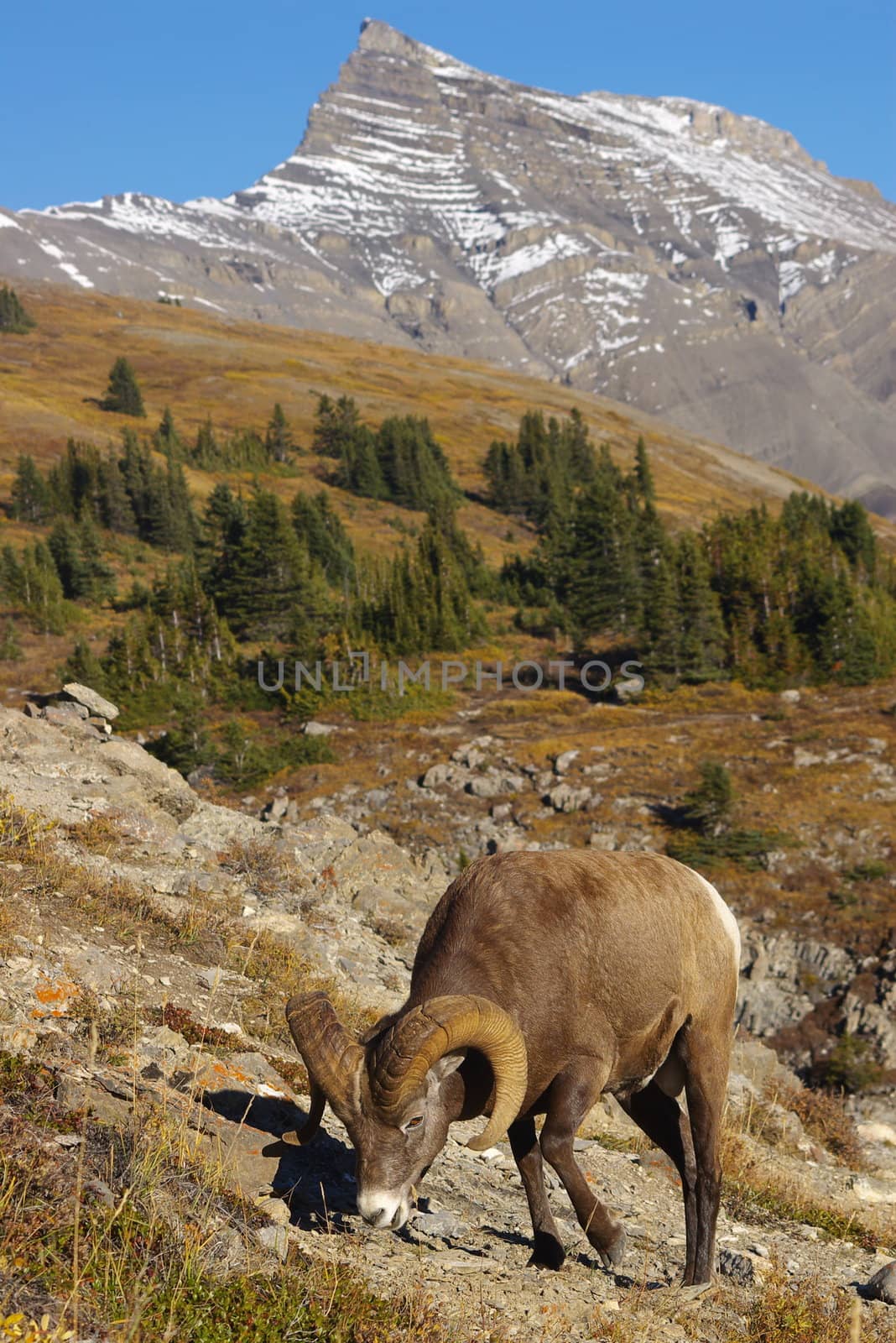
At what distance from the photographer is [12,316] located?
5359 inches

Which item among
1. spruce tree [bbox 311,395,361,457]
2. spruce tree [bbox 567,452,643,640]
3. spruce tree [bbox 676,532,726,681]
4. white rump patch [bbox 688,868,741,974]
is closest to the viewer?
white rump patch [bbox 688,868,741,974]

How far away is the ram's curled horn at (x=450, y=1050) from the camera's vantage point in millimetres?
5031

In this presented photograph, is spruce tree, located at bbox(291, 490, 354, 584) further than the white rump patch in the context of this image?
Yes

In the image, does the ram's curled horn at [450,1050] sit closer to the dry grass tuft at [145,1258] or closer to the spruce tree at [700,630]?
the dry grass tuft at [145,1258]

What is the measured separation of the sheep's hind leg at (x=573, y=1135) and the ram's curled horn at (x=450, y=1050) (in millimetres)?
478

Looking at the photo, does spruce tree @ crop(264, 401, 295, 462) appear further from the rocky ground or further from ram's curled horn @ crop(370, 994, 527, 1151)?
ram's curled horn @ crop(370, 994, 527, 1151)

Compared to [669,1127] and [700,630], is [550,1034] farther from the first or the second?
[700,630]

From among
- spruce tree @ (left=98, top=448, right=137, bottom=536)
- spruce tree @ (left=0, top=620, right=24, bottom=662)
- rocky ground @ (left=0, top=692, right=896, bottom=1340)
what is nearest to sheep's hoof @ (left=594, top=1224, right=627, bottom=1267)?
rocky ground @ (left=0, top=692, right=896, bottom=1340)

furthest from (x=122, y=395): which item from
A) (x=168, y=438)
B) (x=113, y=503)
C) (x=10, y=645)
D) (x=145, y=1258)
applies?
(x=145, y=1258)

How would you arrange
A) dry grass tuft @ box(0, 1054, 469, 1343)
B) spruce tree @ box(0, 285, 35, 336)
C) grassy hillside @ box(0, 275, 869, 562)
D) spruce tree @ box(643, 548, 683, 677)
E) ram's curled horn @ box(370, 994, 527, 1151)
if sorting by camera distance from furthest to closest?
spruce tree @ box(0, 285, 35, 336), grassy hillside @ box(0, 275, 869, 562), spruce tree @ box(643, 548, 683, 677), ram's curled horn @ box(370, 994, 527, 1151), dry grass tuft @ box(0, 1054, 469, 1343)

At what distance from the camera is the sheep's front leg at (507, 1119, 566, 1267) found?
19.9 feet

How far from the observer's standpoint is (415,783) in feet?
114

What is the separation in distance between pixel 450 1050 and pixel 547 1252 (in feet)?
6.05

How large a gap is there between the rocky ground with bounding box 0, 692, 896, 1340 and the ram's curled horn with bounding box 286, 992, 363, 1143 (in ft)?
1.74
